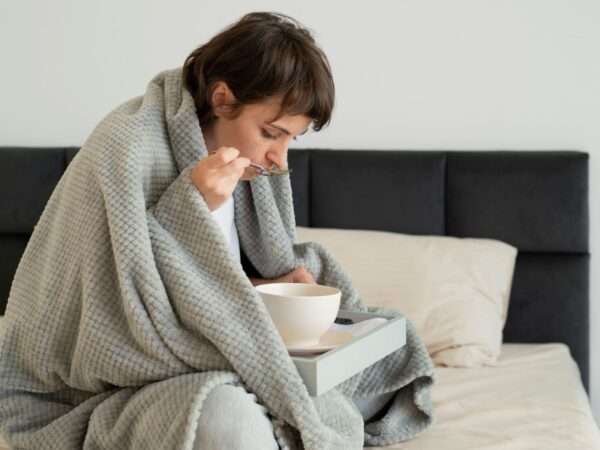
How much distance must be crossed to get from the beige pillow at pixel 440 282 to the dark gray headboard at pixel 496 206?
0.34ft

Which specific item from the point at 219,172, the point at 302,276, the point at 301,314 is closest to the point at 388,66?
the point at 302,276

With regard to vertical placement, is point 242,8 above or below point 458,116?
above

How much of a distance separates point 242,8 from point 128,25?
322 mm

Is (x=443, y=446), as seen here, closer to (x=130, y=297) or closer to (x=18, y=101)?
(x=130, y=297)

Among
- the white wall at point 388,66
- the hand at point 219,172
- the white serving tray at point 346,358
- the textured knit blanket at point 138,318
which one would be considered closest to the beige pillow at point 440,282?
the white wall at point 388,66

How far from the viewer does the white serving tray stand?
1371mm

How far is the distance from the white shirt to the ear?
0.56ft

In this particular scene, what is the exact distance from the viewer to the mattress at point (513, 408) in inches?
70.8

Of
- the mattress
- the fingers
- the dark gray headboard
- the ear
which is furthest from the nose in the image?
the dark gray headboard

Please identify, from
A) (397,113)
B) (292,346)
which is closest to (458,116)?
(397,113)

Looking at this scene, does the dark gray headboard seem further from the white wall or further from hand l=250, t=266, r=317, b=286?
hand l=250, t=266, r=317, b=286

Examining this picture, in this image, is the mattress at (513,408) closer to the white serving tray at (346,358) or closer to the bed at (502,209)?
the bed at (502,209)

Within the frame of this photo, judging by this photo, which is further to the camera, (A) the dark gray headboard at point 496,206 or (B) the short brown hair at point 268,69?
(A) the dark gray headboard at point 496,206

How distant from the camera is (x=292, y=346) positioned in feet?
4.91
